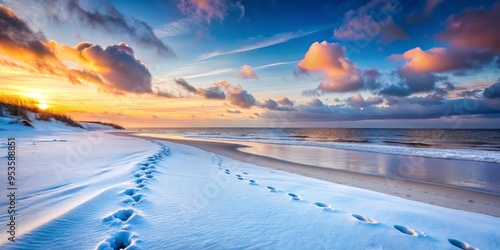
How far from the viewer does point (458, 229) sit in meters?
2.65

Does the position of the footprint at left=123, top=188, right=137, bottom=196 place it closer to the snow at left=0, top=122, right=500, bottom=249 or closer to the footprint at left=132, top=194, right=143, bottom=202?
the snow at left=0, top=122, right=500, bottom=249

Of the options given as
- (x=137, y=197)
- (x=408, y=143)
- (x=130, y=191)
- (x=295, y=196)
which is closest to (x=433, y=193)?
(x=295, y=196)

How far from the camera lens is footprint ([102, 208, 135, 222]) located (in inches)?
92.3

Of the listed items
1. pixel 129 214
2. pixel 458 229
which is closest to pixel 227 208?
pixel 129 214

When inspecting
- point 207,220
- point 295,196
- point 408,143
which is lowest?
point 408,143

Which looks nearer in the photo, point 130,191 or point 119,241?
point 119,241

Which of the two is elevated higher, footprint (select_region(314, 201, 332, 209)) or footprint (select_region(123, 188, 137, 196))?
footprint (select_region(123, 188, 137, 196))

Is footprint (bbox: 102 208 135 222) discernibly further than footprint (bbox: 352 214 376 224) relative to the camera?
No

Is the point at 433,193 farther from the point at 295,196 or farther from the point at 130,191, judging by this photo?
the point at 130,191

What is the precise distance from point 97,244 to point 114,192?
57.3 inches

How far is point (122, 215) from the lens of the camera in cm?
250

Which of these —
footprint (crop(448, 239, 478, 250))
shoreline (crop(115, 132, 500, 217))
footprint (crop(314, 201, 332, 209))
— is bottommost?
shoreline (crop(115, 132, 500, 217))

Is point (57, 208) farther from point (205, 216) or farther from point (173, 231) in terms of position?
point (205, 216)

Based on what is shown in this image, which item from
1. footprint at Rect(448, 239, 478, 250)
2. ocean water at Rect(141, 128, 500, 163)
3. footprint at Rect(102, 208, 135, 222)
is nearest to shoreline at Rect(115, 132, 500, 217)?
footprint at Rect(448, 239, 478, 250)
